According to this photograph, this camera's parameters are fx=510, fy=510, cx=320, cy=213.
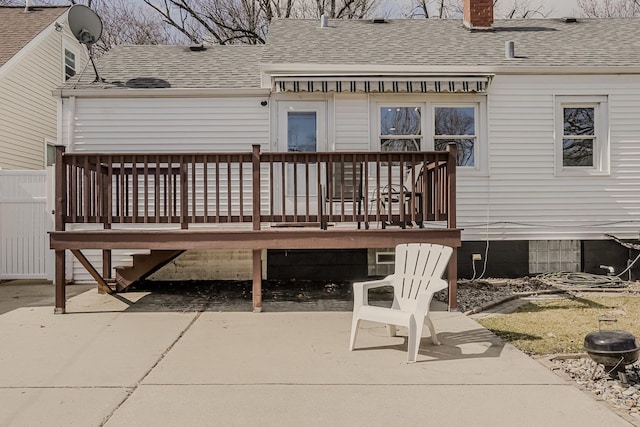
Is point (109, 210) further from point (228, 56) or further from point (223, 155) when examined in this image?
point (228, 56)

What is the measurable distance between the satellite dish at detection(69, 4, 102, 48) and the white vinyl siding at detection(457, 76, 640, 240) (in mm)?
6928

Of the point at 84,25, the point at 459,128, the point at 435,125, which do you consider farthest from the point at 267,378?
the point at 84,25

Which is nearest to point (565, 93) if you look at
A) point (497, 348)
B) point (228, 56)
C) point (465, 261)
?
point (465, 261)

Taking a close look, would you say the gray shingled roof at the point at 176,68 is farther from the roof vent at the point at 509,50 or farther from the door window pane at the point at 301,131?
the roof vent at the point at 509,50

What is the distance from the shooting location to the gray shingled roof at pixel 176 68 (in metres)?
8.49

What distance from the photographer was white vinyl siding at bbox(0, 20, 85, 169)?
394 inches

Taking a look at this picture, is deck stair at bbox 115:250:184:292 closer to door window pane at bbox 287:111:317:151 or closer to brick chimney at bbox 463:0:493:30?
door window pane at bbox 287:111:317:151

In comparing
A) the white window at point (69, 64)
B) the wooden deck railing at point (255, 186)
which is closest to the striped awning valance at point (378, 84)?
the wooden deck railing at point (255, 186)

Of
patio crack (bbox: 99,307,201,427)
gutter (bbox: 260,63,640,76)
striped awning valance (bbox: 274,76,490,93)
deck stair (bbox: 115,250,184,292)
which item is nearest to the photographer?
patio crack (bbox: 99,307,201,427)

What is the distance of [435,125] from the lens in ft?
27.1

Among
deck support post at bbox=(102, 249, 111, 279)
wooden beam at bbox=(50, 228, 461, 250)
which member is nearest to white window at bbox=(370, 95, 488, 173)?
wooden beam at bbox=(50, 228, 461, 250)

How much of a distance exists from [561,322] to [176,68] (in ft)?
24.3

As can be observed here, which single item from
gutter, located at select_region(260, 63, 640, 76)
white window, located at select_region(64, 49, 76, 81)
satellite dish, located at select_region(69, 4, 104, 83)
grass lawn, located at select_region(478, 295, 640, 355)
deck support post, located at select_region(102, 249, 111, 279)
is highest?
white window, located at select_region(64, 49, 76, 81)

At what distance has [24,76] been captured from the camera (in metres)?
10.7
